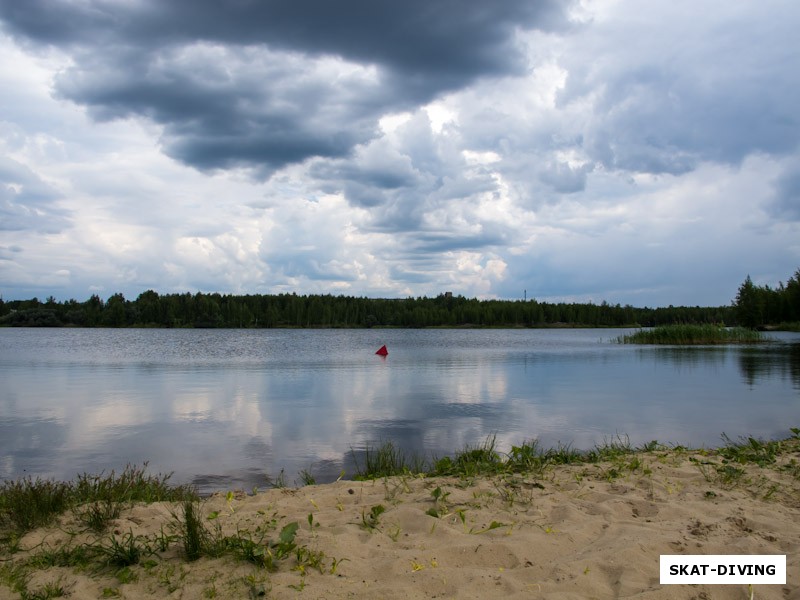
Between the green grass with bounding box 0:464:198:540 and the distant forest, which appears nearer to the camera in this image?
the green grass with bounding box 0:464:198:540

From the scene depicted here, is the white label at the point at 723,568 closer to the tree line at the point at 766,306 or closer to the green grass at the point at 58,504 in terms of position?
the green grass at the point at 58,504

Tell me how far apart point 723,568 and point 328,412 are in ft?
46.2

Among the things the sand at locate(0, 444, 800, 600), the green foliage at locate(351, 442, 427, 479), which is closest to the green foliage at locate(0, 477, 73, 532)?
the sand at locate(0, 444, 800, 600)

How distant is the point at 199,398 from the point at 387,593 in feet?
59.8

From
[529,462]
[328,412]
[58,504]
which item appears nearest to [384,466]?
[529,462]

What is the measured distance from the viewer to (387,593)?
4457mm

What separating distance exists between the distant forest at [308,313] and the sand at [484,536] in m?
159

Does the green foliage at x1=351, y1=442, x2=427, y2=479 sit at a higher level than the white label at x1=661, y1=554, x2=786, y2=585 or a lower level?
lower

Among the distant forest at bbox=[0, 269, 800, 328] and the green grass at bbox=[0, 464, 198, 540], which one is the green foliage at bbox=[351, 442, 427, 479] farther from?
the distant forest at bbox=[0, 269, 800, 328]

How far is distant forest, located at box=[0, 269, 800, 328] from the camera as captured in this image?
161 meters

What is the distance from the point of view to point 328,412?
709 inches

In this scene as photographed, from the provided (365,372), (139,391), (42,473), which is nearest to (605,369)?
(365,372)

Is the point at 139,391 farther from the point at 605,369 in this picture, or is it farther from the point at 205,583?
the point at 605,369

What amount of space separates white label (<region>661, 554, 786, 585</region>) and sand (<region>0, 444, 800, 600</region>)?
10 centimetres
